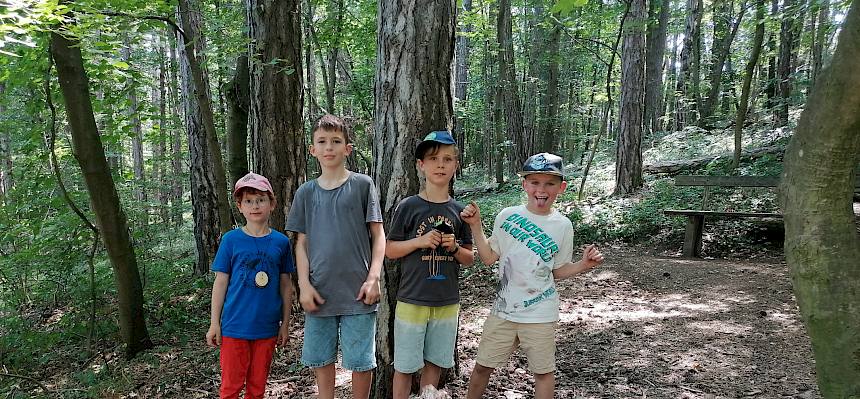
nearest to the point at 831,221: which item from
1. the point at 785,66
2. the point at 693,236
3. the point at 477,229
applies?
the point at 477,229

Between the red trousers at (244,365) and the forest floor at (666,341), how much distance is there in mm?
1031

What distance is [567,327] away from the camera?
5.17m

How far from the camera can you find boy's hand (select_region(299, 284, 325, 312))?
2.89m

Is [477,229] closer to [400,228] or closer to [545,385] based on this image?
[400,228]

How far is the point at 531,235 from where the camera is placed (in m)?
3.03

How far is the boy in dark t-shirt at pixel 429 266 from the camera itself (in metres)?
2.86

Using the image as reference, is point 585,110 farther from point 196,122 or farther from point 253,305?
point 253,305

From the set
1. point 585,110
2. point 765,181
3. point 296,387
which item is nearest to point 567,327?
point 296,387

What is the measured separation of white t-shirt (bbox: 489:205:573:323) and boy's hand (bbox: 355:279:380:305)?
732mm

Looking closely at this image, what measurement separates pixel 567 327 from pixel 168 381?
408 centimetres

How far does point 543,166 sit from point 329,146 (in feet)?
4.18

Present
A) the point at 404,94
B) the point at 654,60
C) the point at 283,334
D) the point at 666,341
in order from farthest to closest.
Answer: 1. the point at 654,60
2. the point at 666,341
3. the point at 404,94
4. the point at 283,334

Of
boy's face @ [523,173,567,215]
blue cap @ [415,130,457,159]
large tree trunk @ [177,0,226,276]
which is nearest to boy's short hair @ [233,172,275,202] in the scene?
blue cap @ [415,130,457,159]

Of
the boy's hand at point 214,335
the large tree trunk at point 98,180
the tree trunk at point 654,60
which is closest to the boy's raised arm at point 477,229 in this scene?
the boy's hand at point 214,335
